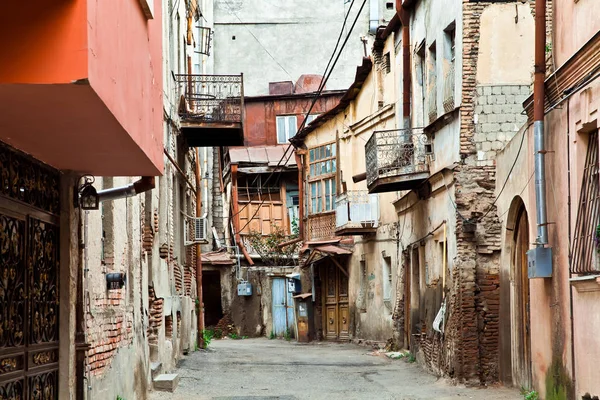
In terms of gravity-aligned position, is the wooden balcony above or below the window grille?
above

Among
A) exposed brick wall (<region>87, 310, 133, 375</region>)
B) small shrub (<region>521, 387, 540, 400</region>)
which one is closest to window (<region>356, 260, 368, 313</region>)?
small shrub (<region>521, 387, 540, 400</region>)

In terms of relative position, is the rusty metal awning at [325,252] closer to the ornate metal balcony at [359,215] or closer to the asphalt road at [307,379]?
the ornate metal balcony at [359,215]

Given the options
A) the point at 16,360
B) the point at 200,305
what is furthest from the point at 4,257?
the point at 200,305

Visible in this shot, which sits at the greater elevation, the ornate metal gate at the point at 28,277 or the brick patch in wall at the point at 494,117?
the brick patch in wall at the point at 494,117

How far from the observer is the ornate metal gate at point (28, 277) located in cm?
696

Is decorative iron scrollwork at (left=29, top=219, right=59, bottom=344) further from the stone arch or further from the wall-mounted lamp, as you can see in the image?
the stone arch

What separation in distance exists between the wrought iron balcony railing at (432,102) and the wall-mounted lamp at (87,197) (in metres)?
10.2

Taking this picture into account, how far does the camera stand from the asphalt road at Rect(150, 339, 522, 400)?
14.6 meters

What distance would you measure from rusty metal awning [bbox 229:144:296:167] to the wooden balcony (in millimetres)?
6379

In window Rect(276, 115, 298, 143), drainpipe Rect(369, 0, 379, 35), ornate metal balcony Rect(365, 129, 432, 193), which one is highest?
drainpipe Rect(369, 0, 379, 35)

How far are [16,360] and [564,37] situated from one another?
24.3 ft

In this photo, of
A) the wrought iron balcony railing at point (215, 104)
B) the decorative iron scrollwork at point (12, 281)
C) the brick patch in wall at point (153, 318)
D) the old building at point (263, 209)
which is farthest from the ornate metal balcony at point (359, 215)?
the decorative iron scrollwork at point (12, 281)

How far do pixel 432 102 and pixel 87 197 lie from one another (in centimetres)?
1067

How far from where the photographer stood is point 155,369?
1523 cm
